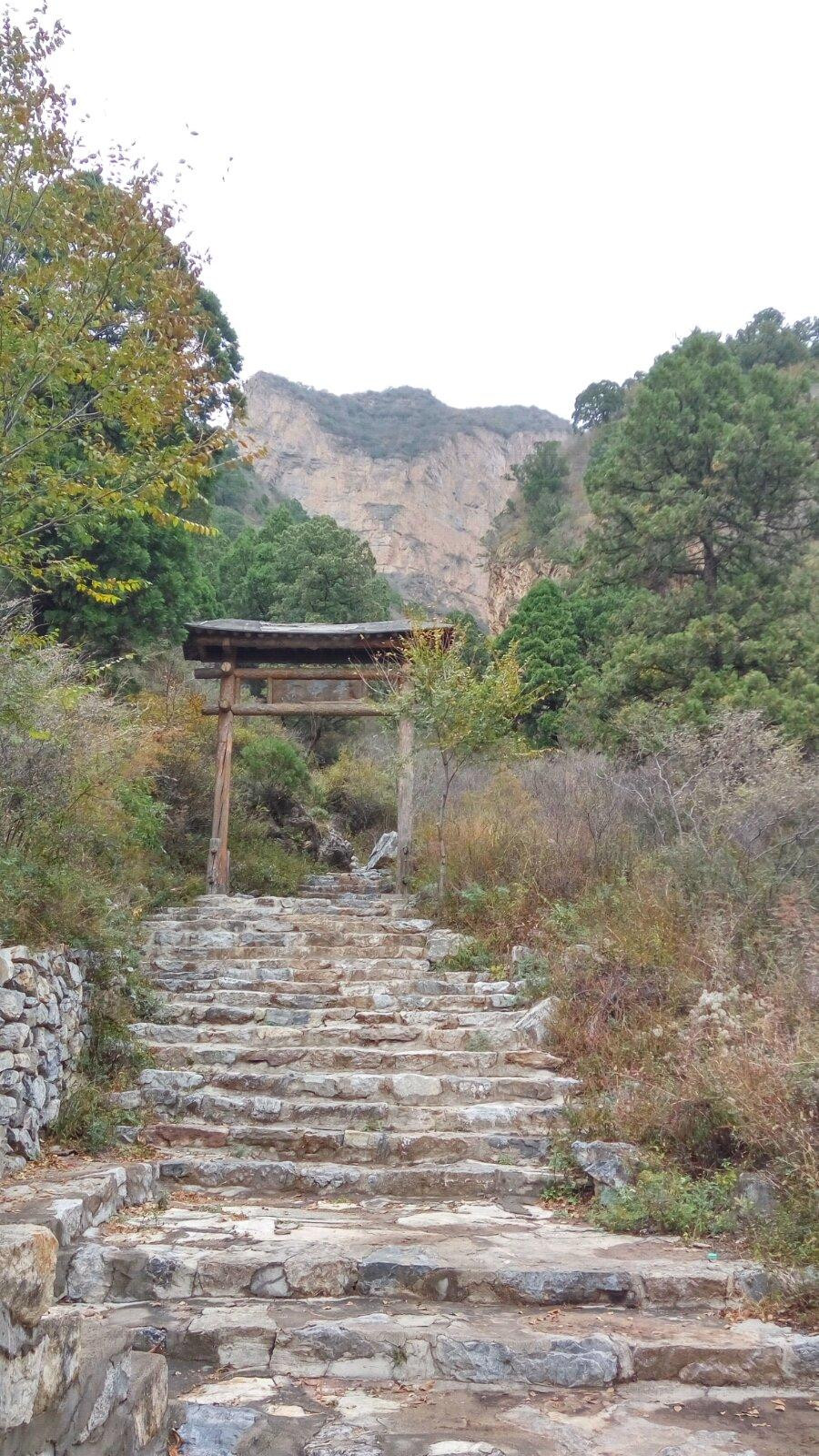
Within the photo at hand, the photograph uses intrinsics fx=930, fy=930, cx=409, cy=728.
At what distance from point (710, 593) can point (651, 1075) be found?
1293cm

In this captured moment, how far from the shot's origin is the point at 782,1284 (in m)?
3.73

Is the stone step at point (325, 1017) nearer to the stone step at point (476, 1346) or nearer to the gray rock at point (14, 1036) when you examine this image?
the gray rock at point (14, 1036)

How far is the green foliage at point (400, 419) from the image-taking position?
67188 mm

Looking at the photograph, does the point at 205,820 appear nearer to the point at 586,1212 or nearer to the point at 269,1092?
the point at 269,1092

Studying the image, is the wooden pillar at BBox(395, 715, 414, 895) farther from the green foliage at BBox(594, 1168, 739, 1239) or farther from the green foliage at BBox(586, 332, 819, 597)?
the green foliage at BBox(586, 332, 819, 597)

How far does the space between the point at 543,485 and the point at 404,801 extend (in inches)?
1050

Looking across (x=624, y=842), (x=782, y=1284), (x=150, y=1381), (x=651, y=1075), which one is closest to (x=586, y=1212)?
(x=651, y=1075)

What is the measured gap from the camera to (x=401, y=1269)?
3941 mm

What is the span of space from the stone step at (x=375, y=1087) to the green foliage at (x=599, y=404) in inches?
1552

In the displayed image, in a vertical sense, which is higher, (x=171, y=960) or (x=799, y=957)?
(x=799, y=957)

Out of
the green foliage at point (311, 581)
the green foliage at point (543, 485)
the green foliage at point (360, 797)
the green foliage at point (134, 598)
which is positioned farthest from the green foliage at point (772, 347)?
the green foliage at point (134, 598)

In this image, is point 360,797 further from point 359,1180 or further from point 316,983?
point 359,1180

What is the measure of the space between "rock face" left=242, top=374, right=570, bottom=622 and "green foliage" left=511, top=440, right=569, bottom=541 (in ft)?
70.3

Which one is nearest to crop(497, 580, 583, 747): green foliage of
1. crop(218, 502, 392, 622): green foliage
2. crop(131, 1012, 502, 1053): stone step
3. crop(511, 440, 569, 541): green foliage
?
crop(218, 502, 392, 622): green foliage
